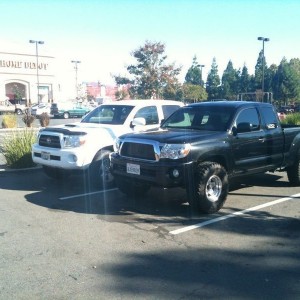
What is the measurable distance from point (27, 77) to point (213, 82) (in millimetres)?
33858

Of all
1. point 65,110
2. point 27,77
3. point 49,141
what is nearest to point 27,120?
point 49,141

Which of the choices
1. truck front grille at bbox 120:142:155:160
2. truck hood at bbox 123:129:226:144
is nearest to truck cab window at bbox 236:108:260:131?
truck hood at bbox 123:129:226:144

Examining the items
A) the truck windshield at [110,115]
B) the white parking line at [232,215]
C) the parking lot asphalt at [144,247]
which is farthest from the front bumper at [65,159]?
the white parking line at [232,215]

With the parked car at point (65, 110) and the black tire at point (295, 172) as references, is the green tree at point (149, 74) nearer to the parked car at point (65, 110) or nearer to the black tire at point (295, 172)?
the parked car at point (65, 110)

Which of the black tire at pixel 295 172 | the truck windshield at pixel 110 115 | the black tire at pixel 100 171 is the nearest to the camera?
the black tire at pixel 100 171

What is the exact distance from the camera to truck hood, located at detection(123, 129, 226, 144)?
617 centimetres

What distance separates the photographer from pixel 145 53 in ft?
113

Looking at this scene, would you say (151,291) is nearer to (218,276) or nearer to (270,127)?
(218,276)

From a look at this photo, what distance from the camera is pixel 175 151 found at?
19.9 feet

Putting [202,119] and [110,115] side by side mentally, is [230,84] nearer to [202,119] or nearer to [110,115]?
[110,115]

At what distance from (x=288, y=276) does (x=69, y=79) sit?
220 ft

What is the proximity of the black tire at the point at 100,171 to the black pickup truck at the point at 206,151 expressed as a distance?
91 centimetres

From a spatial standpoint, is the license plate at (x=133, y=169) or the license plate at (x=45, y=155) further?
the license plate at (x=45, y=155)

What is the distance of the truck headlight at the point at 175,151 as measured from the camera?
6023 mm
